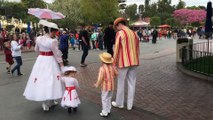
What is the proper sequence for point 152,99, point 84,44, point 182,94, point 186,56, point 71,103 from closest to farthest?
point 71,103 → point 152,99 → point 182,94 → point 186,56 → point 84,44

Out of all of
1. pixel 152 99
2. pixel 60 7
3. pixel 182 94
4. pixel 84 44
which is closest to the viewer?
pixel 152 99

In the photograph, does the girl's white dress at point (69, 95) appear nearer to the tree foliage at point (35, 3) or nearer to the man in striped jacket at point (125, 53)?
the man in striped jacket at point (125, 53)

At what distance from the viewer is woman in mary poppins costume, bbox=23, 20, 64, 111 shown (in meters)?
6.47

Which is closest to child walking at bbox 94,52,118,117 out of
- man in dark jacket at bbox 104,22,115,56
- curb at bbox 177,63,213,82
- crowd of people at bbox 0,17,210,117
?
crowd of people at bbox 0,17,210,117

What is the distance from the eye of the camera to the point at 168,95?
26.5ft

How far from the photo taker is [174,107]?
6.95 meters

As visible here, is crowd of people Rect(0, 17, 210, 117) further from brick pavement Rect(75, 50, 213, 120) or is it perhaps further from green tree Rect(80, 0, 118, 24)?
green tree Rect(80, 0, 118, 24)

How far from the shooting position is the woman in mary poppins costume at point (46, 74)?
6.47m

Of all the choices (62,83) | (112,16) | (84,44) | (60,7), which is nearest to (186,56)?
(84,44)

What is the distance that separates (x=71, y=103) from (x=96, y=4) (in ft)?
135

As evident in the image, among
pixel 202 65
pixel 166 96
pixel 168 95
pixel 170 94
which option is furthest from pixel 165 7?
pixel 166 96

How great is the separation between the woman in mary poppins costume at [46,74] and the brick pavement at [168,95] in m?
1.28

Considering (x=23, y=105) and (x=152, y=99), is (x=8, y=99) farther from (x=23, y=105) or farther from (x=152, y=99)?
(x=152, y=99)

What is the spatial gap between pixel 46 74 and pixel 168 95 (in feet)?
10.2
